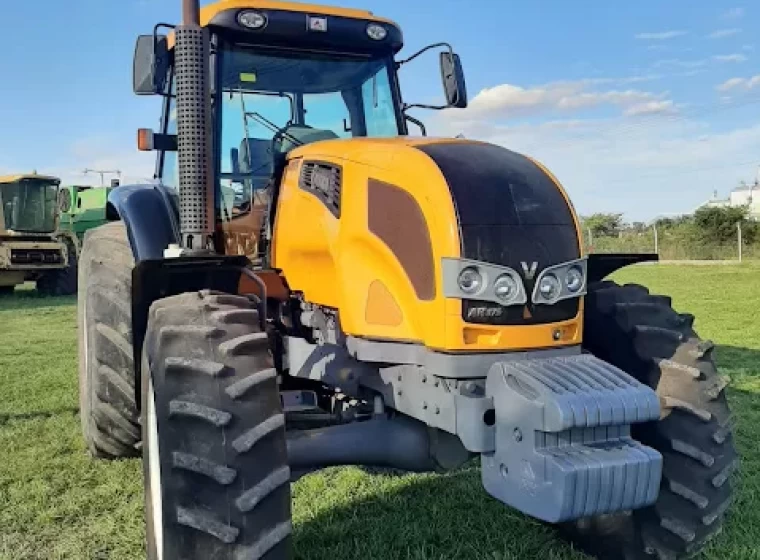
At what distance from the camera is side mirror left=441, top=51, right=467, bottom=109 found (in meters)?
4.71

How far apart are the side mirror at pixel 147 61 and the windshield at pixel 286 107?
334 mm

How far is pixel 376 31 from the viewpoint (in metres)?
4.49

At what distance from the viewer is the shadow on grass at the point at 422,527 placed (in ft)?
12.5

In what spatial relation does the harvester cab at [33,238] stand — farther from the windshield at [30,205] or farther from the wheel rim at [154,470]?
the wheel rim at [154,470]

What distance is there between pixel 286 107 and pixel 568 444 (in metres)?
2.50

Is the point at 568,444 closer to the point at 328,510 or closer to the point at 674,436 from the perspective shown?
the point at 674,436

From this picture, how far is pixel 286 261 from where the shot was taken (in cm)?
405

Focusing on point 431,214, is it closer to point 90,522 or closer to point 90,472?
point 90,522

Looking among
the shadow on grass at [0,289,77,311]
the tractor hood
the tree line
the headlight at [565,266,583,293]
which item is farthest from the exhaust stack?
the tree line

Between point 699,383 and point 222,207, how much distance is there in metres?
2.37

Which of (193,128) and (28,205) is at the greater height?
(28,205)

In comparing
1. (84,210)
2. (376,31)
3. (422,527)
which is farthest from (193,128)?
(84,210)

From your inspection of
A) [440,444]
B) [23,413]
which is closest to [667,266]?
[23,413]

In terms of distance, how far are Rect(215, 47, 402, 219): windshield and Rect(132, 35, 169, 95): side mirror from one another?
334 millimetres
